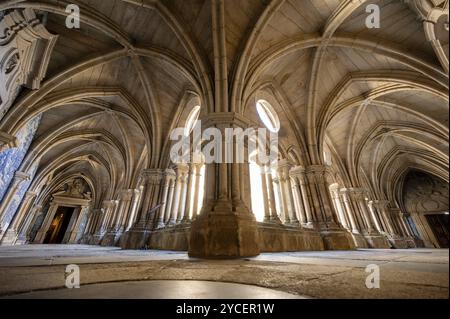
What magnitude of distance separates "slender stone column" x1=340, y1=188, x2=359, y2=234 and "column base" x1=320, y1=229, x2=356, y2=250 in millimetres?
3697

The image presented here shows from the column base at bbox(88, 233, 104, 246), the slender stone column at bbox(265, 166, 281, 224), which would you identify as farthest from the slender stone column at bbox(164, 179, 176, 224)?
the column base at bbox(88, 233, 104, 246)

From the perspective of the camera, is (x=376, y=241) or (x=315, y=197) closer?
(x=315, y=197)

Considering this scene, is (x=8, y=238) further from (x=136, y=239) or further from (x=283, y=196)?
(x=283, y=196)

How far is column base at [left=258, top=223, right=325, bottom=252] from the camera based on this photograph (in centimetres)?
505

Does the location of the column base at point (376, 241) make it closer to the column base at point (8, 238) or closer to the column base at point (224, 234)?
the column base at point (224, 234)

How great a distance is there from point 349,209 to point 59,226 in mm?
24726

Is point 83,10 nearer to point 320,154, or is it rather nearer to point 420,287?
point 420,287

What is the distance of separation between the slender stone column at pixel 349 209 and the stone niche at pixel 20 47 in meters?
13.1

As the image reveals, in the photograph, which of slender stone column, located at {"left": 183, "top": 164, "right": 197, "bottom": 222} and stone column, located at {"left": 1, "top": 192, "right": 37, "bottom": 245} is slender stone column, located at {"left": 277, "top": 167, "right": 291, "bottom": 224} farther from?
stone column, located at {"left": 1, "top": 192, "right": 37, "bottom": 245}

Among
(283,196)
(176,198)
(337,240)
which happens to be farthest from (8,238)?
(337,240)

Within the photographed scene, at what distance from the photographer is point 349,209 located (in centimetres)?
1071

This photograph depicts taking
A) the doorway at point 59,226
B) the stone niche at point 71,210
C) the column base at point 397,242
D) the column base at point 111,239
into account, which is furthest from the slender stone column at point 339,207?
the doorway at point 59,226

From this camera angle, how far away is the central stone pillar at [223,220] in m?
3.79

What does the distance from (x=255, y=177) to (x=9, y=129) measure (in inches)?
338
